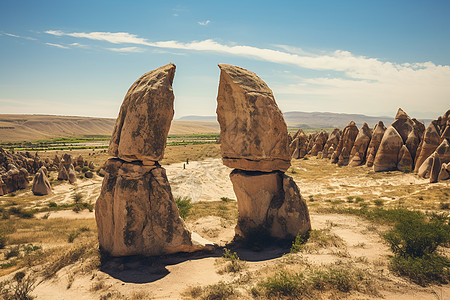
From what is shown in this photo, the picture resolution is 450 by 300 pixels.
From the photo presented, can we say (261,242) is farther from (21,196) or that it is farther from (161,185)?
(21,196)

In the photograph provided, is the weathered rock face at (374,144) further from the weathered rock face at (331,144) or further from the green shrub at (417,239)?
the green shrub at (417,239)

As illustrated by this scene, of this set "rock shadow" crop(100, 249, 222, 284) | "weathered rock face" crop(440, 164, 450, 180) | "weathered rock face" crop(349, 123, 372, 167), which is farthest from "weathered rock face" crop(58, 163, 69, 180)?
"weathered rock face" crop(440, 164, 450, 180)

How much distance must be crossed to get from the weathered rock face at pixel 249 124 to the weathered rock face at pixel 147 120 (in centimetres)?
210

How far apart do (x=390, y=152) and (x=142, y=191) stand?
22.0 metres

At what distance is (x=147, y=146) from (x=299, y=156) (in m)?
32.4

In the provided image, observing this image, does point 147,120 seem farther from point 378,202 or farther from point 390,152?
point 390,152

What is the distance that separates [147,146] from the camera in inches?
272

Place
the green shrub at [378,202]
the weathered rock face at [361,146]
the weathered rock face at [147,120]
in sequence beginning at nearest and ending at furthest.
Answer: the weathered rock face at [147,120], the green shrub at [378,202], the weathered rock face at [361,146]

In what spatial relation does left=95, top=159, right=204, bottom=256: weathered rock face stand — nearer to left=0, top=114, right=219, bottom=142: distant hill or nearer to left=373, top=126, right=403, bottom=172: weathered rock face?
left=373, top=126, right=403, bottom=172: weathered rock face

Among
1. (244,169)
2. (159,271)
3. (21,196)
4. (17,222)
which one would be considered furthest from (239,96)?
(21,196)

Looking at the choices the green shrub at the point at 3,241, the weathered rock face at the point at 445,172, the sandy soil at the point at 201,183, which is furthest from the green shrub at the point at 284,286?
the weathered rock face at the point at 445,172

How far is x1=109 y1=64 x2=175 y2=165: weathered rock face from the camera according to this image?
22.6 ft

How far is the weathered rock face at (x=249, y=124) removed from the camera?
8.28 meters

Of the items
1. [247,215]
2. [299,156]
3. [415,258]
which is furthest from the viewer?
[299,156]
